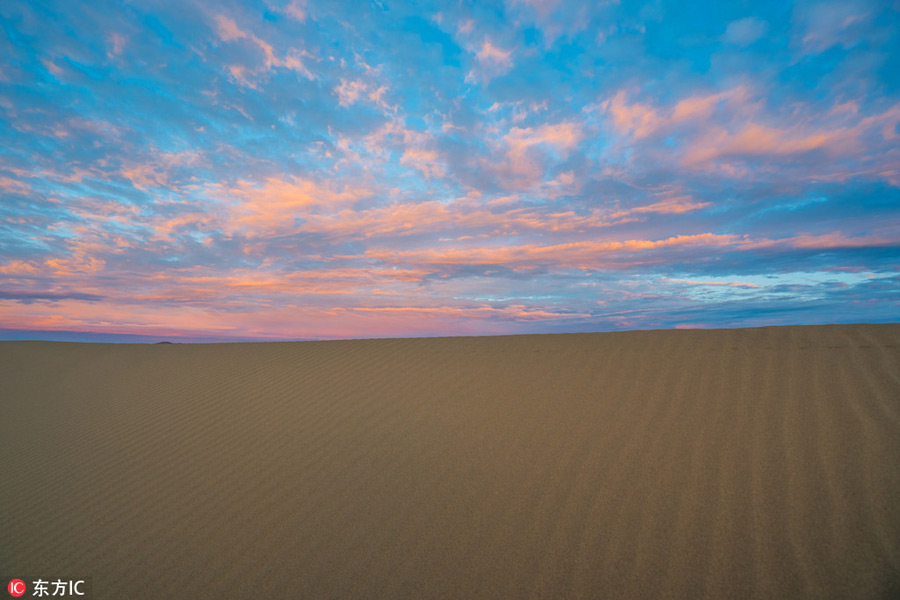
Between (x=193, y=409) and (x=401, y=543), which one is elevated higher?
(x=193, y=409)

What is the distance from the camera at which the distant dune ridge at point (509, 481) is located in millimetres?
3576

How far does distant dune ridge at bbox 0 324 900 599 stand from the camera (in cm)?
358

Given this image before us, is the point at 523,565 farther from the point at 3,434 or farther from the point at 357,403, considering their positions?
the point at 3,434

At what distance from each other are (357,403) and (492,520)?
4.10m

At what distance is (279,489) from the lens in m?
5.29

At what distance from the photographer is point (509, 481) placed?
481 centimetres

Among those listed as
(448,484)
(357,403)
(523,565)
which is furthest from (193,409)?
(523,565)

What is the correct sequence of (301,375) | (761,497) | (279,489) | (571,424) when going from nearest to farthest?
(761,497) → (279,489) → (571,424) → (301,375)

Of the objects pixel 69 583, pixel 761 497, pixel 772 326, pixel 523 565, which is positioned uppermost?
pixel 772 326

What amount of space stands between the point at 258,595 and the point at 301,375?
6.56 metres

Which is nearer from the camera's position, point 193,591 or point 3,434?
point 193,591

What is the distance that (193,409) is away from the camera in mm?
8656

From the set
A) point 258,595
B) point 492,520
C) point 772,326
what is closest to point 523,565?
point 492,520

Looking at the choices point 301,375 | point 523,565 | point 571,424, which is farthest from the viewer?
point 301,375
